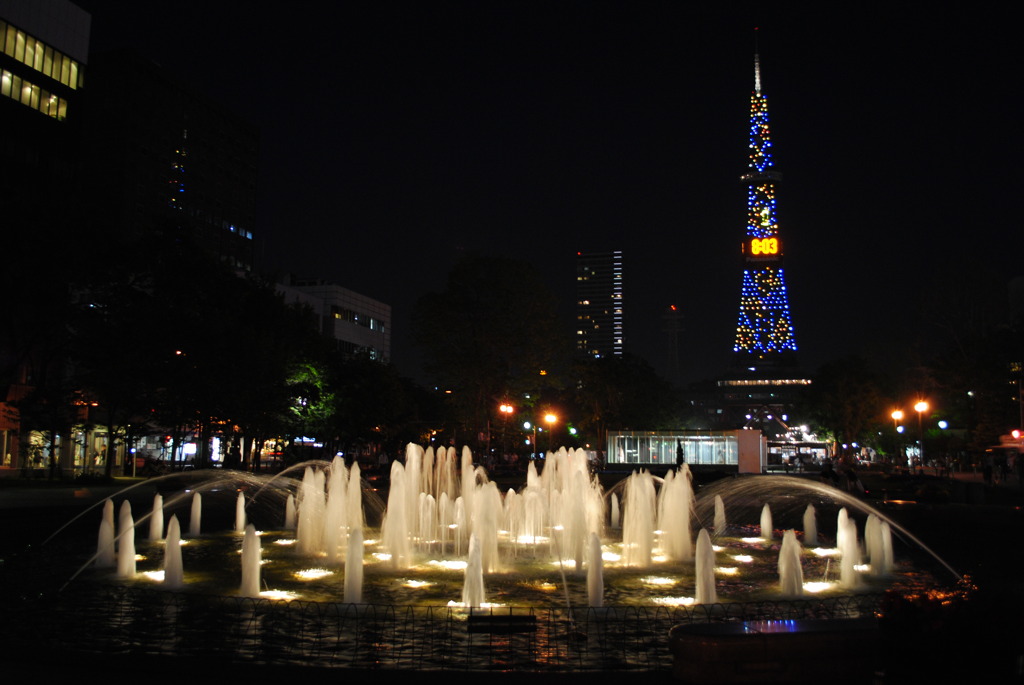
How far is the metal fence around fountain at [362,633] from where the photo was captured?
30.6 ft

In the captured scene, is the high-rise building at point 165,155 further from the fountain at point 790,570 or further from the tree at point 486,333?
the fountain at point 790,570

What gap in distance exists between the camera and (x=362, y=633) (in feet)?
34.8

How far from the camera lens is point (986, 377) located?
5344cm


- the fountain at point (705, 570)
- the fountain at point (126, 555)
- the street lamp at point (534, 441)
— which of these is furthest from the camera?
the street lamp at point (534, 441)

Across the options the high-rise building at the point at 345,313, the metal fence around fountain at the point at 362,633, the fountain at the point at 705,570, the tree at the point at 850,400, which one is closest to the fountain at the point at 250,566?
the metal fence around fountain at the point at 362,633

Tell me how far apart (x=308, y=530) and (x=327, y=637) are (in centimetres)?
911

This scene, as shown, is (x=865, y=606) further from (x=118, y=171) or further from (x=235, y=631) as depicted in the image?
(x=118, y=171)

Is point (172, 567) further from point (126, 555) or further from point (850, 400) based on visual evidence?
point (850, 400)

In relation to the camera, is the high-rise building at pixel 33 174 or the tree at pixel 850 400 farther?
the tree at pixel 850 400

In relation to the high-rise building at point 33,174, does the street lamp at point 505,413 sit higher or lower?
lower

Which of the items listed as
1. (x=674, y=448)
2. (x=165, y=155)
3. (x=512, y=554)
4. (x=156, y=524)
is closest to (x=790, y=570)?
(x=512, y=554)

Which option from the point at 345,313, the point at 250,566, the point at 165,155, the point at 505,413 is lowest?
the point at 250,566

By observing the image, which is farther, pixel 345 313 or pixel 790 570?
pixel 345 313

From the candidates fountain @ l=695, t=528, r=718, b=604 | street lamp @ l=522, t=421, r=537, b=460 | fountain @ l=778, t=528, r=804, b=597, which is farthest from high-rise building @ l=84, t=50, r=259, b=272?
fountain @ l=695, t=528, r=718, b=604
